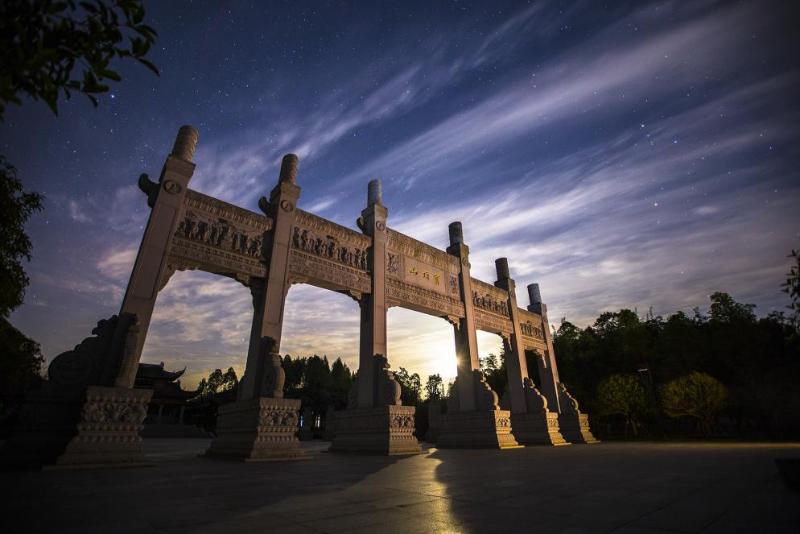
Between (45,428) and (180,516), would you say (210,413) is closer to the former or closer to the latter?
(45,428)

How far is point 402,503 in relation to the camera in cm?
336

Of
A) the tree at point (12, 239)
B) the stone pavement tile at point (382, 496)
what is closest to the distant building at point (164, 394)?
the tree at point (12, 239)

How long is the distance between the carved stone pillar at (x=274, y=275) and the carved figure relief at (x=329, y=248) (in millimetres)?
439

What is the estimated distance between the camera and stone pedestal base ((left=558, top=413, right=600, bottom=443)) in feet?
58.1

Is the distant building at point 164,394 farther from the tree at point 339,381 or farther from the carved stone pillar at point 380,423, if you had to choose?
the carved stone pillar at point 380,423

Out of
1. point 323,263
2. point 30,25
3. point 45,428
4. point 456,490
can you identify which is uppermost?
point 323,263

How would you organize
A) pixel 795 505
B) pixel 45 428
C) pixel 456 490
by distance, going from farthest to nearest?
pixel 45 428 < pixel 456 490 < pixel 795 505

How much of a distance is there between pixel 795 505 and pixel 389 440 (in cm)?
864

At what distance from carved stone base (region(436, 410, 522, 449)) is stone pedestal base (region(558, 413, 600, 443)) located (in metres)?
5.21

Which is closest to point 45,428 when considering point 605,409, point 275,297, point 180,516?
point 275,297

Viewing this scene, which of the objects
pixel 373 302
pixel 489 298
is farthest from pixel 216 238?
pixel 489 298

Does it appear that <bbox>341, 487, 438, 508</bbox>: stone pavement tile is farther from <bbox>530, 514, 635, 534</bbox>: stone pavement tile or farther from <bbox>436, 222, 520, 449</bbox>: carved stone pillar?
<bbox>436, 222, 520, 449</bbox>: carved stone pillar

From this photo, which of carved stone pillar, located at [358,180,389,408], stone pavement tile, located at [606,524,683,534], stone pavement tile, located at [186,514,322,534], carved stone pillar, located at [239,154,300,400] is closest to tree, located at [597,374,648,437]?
carved stone pillar, located at [358,180,389,408]

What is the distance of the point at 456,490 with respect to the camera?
4035mm
